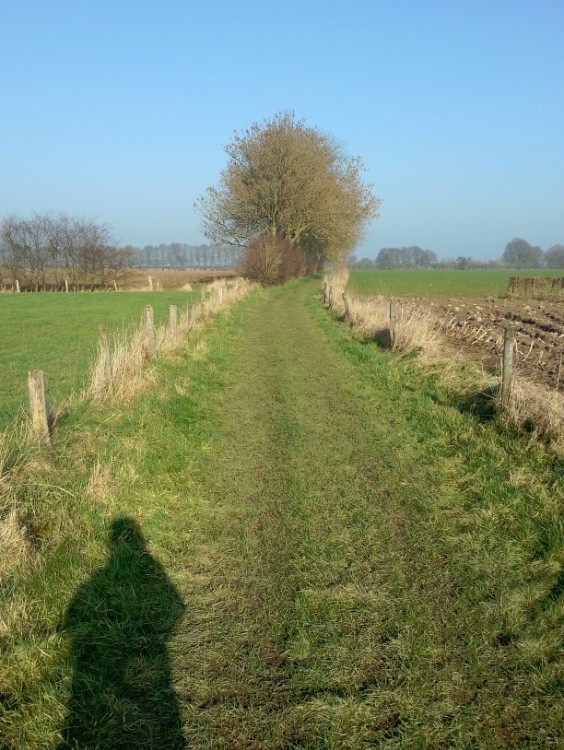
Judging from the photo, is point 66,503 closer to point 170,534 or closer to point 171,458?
point 170,534

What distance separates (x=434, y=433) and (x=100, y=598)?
4.84 metres

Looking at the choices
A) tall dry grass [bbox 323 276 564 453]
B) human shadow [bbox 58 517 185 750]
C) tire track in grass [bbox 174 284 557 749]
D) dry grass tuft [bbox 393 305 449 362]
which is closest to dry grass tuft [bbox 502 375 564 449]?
tall dry grass [bbox 323 276 564 453]

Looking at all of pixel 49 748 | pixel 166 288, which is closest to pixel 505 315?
pixel 49 748

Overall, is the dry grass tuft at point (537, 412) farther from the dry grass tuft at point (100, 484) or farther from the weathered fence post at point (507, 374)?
the dry grass tuft at point (100, 484)

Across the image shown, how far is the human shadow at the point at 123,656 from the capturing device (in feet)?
9.05

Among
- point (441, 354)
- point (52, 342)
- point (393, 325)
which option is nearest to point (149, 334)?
point (393, 325)

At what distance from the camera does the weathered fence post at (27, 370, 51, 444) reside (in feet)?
18.2

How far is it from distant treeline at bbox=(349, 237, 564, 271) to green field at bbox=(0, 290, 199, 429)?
112 metres

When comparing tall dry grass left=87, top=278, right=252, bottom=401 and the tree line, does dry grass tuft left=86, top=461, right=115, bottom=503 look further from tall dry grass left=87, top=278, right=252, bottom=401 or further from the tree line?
the tree line

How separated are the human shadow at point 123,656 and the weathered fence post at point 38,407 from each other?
5.84 ft

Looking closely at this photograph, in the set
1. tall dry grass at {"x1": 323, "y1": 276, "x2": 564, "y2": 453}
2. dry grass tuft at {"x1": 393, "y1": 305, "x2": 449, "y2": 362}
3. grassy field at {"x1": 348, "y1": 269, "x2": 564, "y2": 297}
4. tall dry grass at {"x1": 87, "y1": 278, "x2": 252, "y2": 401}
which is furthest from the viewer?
grassy field at {"x1": 348, "y1": 269, "x2": 564, "y2": 297}

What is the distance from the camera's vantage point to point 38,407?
5.59 meters

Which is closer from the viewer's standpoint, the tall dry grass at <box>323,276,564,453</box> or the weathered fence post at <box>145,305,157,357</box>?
the tall dry grass at <box>323,276,564,453</box>

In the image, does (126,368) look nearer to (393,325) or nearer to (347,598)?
(347,598)
